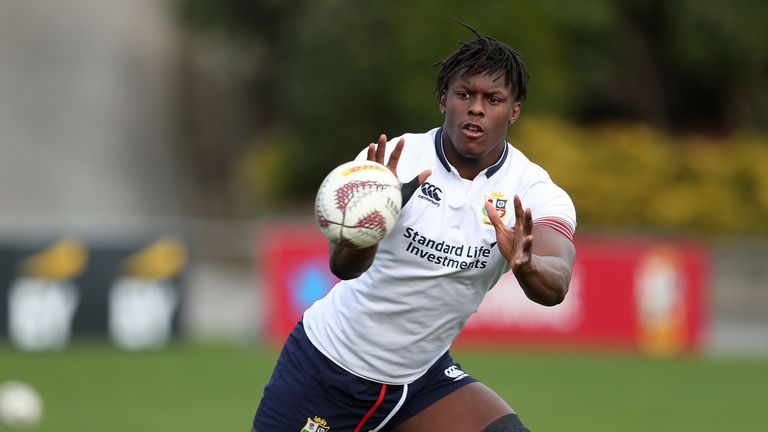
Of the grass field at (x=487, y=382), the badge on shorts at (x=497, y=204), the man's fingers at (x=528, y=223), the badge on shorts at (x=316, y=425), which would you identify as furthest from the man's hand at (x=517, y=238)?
the grass field at (x=487, y=382)

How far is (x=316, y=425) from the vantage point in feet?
19.9

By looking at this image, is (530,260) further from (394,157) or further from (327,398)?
(327,398)

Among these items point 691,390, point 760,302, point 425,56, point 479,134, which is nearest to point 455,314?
point 479,134

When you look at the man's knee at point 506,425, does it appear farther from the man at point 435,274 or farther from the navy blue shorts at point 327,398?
the navy blue shorts at point 327,398

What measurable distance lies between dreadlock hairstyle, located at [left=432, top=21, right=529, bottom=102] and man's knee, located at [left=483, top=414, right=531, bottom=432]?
1.48m

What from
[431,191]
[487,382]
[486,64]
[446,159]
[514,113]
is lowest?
[487,382]

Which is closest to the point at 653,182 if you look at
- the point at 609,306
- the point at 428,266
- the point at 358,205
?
the point at 609,306

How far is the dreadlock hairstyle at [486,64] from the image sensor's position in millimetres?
5730

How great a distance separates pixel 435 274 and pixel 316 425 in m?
0.93

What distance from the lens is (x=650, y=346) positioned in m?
18.3

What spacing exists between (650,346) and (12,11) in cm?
2322

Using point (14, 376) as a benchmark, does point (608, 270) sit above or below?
above

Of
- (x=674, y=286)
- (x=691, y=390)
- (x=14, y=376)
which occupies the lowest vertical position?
(x=14, y=376)

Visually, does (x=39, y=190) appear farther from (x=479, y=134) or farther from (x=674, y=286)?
(x=479, y=134)
